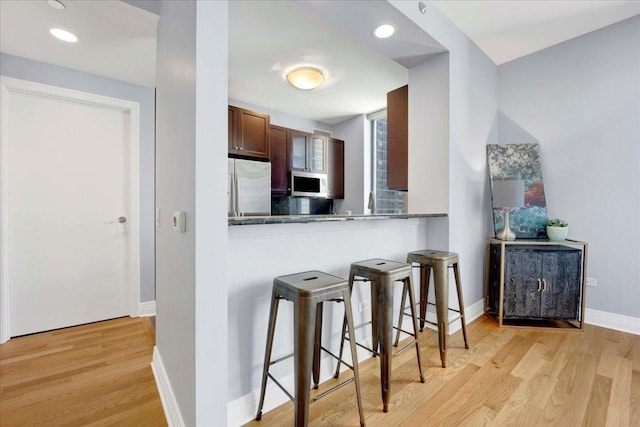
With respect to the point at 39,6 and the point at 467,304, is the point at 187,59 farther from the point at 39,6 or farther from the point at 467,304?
the point at 467,304

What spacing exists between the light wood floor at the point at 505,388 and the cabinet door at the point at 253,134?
2.67 meters

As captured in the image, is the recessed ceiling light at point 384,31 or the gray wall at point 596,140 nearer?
the recessed ceiling light at point 384,31

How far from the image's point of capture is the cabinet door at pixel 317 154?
4.34 meters

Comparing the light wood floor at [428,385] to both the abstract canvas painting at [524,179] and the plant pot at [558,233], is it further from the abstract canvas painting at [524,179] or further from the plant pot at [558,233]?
the abstract canvas painting at [524,179]

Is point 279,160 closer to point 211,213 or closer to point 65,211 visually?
point 65,211

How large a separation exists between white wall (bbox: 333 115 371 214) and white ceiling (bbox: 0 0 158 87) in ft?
9.67

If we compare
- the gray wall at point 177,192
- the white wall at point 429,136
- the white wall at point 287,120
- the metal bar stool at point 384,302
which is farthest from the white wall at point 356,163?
the gray wall at point 177,192

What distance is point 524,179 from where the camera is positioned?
2904 mm

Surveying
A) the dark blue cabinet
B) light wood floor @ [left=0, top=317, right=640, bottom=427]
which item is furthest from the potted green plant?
light wood floor @ [left=0, top=317, right=640, bottom=427]

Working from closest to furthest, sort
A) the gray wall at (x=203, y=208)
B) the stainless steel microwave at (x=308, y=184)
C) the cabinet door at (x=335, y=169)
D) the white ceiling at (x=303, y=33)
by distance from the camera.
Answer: the gray wall at (x=203, y=208) < the white ceiling at (x=303, y=33) < the stainless steel microwave at (x=308, y=184) < the cabinet door at (x=335, y=169)

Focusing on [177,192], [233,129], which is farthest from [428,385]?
[233,129]

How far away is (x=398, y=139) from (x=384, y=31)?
1033 millimetres

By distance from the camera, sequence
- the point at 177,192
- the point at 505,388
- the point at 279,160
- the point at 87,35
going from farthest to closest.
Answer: the point at 279,160 → the point at 87,35 → the point at 505,388 → the point at 177,192

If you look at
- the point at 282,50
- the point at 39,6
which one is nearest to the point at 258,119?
the point at 282,50
